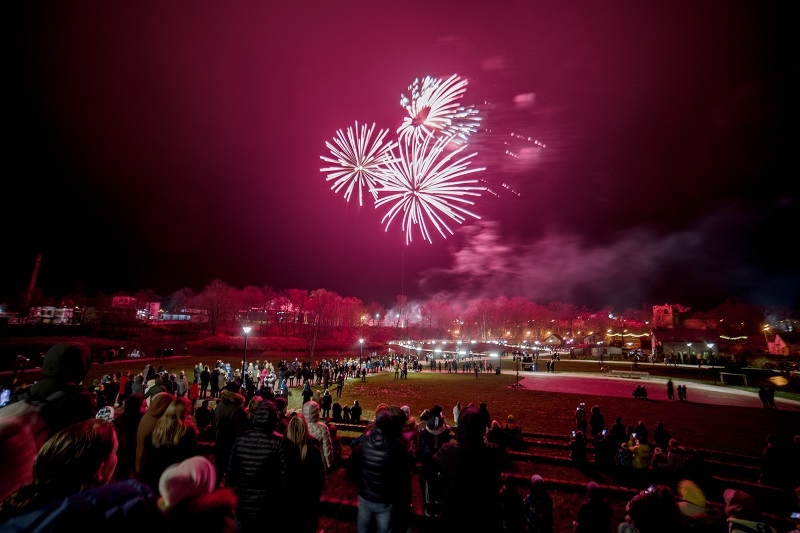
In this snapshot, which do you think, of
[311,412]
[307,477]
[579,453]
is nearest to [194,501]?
[307,477]

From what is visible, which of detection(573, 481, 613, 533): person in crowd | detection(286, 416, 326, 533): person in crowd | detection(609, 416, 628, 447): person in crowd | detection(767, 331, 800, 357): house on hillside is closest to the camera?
detection(286, 416, 326, 533): person in crowd

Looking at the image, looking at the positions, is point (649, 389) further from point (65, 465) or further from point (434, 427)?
point (65, 465)

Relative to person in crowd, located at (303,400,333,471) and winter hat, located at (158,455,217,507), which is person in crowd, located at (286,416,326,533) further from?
winter hat, located at (158,455,217,507)

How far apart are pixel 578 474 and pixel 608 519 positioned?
625cm

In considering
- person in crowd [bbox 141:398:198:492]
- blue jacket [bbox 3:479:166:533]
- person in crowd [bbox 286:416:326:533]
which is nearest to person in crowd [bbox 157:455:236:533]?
blue jacket [bbox 3:479:166:533]

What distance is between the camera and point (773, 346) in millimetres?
61938

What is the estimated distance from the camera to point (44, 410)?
3.44 m

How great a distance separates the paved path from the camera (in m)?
24.3

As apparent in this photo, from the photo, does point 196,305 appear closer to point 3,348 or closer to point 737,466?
point 3,348

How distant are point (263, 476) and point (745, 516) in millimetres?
5598

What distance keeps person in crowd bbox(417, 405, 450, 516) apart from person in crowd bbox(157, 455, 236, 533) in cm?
407

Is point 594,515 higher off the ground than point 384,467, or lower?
lower

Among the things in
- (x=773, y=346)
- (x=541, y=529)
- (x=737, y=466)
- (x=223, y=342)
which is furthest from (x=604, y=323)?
(x=541, y=529)

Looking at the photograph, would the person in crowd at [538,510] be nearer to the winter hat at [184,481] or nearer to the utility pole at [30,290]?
the winter hat at [184,481]
